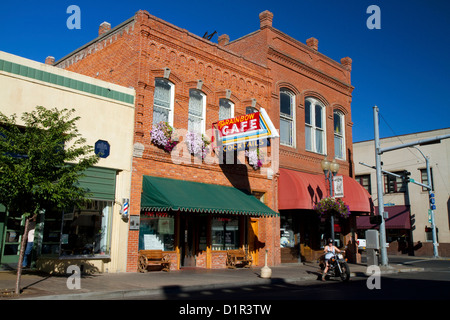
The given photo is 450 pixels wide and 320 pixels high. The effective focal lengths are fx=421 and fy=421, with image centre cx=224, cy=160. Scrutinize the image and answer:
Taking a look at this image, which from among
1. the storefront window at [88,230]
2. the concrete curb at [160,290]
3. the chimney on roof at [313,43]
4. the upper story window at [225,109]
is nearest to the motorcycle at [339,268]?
the concrete curb at [160,290]

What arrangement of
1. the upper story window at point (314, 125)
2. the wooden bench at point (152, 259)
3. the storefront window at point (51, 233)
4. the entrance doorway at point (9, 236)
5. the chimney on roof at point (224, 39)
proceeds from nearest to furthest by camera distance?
the entrance doorway at point (9, 236), the storefront window at point (51, 233), the wooden bench at point (152, 259), the upper story window at point (314, 125), the chimney on roof at point (224, 39)

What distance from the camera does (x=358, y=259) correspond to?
2419 centimetres

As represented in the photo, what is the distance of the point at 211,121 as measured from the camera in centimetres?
1864

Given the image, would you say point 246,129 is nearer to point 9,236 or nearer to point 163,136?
point 163,136

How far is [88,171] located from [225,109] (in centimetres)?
768

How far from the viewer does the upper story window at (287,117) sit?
73.0 ft

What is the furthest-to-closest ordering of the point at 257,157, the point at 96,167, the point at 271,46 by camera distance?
the point at 271,46 < the point at 257,157 < the point at 96,167

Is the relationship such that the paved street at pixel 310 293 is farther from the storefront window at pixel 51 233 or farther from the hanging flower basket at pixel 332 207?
the storefront window at pixel 51 233

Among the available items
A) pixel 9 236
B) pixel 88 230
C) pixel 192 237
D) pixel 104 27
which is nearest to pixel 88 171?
pixel 88 230

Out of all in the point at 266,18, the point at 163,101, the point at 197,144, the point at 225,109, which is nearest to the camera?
the point at 163,101

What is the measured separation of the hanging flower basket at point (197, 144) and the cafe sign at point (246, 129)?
780 millimetres
